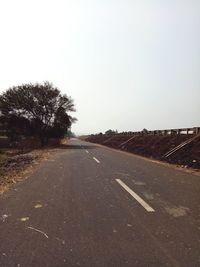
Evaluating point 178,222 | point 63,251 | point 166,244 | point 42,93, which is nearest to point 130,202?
point 178,222

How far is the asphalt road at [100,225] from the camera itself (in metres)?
4.21

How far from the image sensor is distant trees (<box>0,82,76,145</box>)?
44969 millimetres

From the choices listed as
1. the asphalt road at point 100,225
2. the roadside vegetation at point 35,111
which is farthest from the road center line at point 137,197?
the roadside vegetation at point 35,111

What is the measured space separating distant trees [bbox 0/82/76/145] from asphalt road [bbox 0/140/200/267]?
36.4 metres

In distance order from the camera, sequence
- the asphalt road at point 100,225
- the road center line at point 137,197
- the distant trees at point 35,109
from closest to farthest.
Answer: the asphalt road at point 100,225 → the road center line at point 137,197 → the distant trees at point 35,109

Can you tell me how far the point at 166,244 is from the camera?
15.5 ft

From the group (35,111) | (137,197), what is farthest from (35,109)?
(137,197)

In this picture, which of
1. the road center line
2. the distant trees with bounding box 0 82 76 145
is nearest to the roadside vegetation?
the distant trees with bounding box 0 82 76 145

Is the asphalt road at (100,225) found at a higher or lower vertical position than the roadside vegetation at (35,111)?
lower

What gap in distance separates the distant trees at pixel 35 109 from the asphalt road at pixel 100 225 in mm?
36420

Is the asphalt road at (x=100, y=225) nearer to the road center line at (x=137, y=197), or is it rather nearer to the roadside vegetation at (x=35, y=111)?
the road center line at (x=137, y=197)

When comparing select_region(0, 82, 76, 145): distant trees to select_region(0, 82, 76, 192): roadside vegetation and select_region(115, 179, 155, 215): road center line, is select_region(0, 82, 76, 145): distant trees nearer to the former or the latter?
select_region(0, 82, 76, 192): roadside vegetation

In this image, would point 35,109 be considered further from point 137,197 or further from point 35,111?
point 137,197

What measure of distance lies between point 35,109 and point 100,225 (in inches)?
1617
